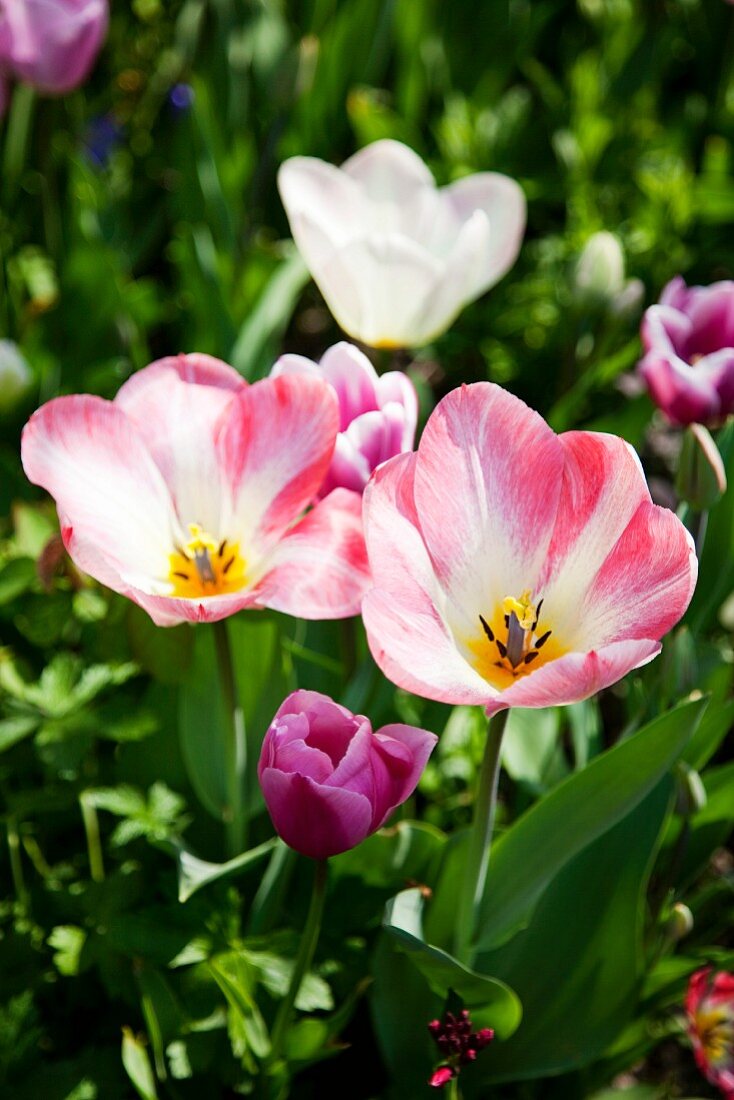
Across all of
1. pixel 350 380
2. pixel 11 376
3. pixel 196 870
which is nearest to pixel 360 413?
pixel 350 380

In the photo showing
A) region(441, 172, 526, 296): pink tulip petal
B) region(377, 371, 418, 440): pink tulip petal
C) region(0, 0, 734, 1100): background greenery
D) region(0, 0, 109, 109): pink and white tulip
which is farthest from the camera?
region(0, 0, 109, 109): pink and white tulip

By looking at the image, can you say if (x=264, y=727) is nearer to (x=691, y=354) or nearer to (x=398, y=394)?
(x=398, y=394)

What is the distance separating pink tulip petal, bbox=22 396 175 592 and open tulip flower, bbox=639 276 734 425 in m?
0.46

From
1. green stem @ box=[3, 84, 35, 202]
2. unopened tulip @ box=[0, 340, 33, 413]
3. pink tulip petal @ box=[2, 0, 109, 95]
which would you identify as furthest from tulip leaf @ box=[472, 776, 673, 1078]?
green stem @ box=[3, 84, 35, 202]

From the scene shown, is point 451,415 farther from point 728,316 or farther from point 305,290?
point 305,290

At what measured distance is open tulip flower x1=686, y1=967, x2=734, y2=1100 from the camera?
1155 mm

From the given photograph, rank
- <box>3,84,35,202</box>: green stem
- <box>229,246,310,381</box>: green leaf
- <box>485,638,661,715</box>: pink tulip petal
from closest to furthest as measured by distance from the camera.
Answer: <box>485,638,661,715</box>: pink tulip petal
<box>229,246,310,381</box>: green leaf
<box>3,84,35,202</box>: green stem

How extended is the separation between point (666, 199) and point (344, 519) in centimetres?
136

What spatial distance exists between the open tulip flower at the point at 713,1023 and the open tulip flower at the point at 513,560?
488 millimetres

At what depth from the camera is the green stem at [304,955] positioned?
34.3 inches

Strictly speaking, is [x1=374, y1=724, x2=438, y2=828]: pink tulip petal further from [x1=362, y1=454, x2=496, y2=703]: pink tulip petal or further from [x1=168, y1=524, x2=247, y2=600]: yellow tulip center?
[x1=168, y1=524, x2=247, y2=600]: yellow tulip center

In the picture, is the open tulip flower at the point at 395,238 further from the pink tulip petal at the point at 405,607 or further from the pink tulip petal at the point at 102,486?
the pink tulip petal at the point at 405,607

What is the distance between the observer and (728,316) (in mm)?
1182

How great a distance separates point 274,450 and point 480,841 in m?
0.33
